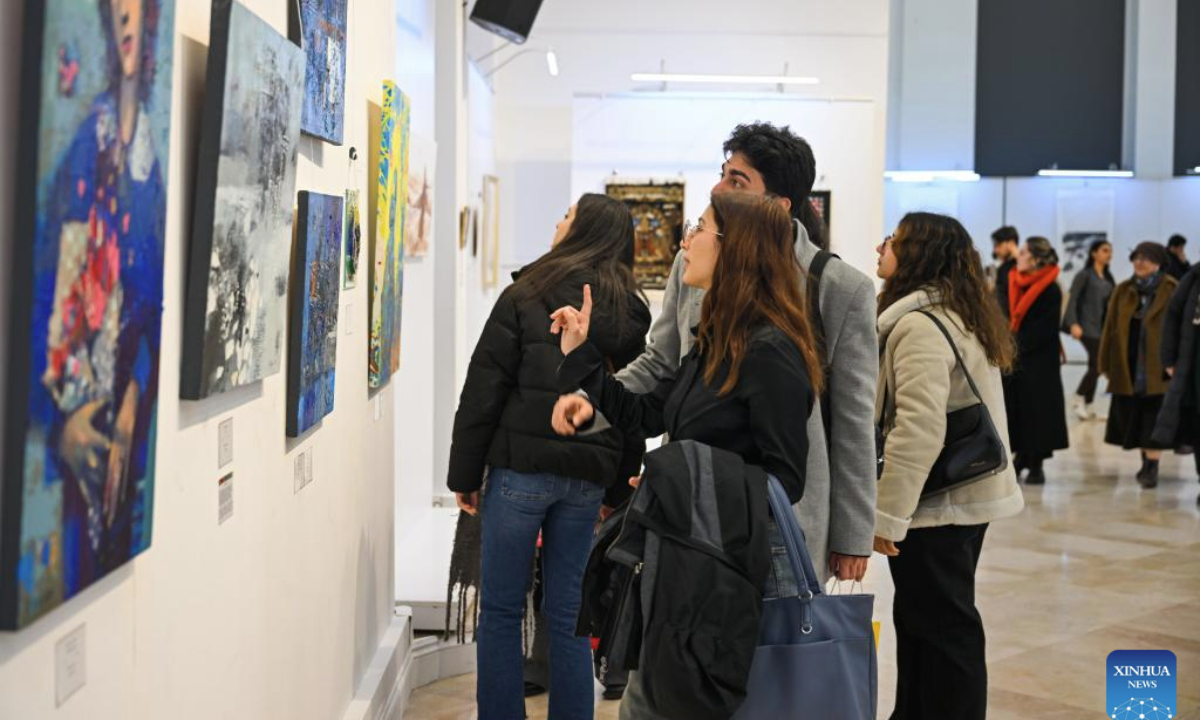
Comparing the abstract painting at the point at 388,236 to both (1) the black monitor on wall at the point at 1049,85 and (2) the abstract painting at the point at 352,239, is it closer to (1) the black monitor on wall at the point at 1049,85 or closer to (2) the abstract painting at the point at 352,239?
(2) the abstract painting at the point at 352,239

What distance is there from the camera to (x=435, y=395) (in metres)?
8.89

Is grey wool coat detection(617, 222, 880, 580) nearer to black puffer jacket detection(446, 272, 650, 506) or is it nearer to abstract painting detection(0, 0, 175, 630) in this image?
black puffer jacket detection(446, 272, 650, 506)

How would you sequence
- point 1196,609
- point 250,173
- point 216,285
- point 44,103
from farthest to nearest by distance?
1. point 1196,609
2. point 250,173
3. point 216,285
4. point 44,103

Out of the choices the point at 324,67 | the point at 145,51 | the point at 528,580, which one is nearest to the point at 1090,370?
the point at 528,580

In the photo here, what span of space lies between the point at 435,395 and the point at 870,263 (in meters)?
5.09

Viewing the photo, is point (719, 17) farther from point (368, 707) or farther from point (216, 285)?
point (216, 285)

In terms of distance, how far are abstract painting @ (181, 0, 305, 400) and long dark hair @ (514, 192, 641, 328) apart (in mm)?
1456

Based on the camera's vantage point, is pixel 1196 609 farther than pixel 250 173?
Yes

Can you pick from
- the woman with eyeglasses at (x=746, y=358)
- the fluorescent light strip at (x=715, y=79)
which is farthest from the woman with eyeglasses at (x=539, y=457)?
the fluorescent light strip at (x=715, y=79)

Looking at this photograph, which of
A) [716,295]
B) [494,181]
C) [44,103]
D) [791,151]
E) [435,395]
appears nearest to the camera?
[44,103]

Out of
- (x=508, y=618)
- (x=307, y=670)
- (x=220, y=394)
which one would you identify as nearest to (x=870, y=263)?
(x=508, y=618)

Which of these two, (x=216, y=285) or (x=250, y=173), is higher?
(x=250, y=173)

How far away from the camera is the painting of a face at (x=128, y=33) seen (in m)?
1.76

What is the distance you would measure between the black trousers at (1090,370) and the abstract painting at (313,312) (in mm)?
12552
